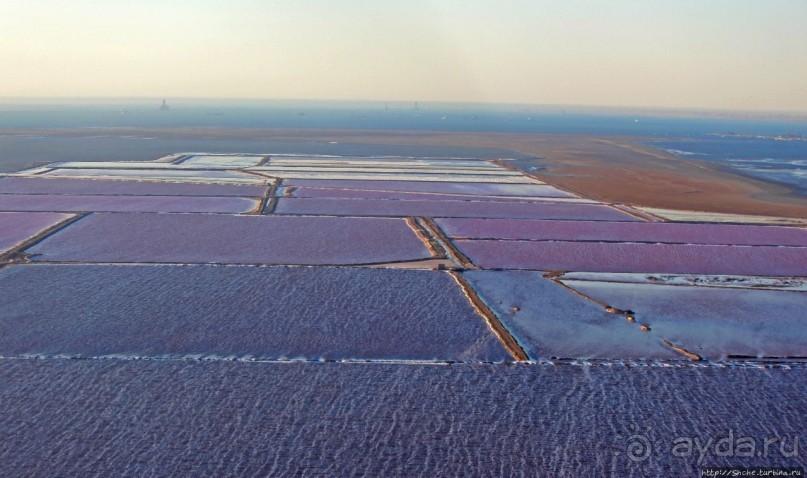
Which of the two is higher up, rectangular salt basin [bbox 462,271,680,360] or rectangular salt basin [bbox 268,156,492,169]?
rectangular salt basin [bbox 462,271,680,360]

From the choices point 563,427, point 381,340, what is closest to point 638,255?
point 381,340

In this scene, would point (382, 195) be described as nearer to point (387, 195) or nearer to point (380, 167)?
point (387, 195)

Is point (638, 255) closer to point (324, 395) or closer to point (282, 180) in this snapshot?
point (324, 395)

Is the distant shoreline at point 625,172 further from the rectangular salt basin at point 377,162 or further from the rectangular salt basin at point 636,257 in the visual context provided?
the rectangular salt basin at point 636,257

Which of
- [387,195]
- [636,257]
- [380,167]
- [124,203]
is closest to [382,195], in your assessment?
[387,195]

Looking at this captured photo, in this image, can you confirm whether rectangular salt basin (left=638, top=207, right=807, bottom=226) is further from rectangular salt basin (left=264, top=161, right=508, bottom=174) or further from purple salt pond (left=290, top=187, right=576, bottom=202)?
rectangular salt basin (left=264, top=161, right=508, bottom=174)

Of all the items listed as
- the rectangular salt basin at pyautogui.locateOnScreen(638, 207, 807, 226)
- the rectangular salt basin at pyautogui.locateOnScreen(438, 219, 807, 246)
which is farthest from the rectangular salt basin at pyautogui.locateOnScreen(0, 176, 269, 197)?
the rectangular salt basin at pyautogui.locateOnScreen(638, 207, 807, 226)
